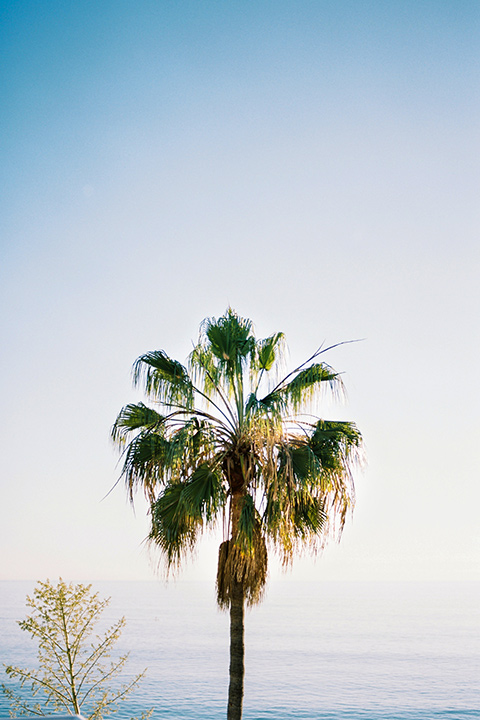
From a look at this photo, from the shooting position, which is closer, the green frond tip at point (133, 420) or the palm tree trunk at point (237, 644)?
the palm tree trunk at point (237, 644)

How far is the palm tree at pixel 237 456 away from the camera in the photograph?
8188 millimetres

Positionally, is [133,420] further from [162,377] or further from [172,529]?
[172,529]

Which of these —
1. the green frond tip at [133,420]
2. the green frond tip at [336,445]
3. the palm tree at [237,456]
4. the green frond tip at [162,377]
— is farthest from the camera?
the green frond tip at [162,377]

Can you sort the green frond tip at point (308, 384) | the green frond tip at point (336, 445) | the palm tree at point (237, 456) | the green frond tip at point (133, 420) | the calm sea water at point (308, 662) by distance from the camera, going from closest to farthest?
the palm tree at point (237, 456) → the green frond tip at point (336, 445) → the green frond tip at point (308, 384) → the green frond tip at point (133, 420) → the calm sea water at point (308, 662)

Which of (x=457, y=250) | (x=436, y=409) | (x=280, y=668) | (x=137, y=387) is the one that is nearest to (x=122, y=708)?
(x=280, y=668)

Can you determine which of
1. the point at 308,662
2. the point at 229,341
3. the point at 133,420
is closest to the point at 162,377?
the point at 133,420

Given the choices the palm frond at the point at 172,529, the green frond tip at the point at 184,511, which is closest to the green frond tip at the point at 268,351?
the green frond tip at the point at 184,511

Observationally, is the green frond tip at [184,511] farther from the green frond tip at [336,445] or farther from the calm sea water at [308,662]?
the calm sea water at [308,662]

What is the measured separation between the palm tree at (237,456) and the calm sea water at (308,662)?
21.1 ft

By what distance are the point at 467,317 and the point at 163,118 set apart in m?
17.7

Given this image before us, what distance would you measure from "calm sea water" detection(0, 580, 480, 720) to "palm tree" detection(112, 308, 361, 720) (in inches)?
253

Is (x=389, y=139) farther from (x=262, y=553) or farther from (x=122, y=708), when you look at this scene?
(x=122, y=708)

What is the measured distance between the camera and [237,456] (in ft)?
28.5

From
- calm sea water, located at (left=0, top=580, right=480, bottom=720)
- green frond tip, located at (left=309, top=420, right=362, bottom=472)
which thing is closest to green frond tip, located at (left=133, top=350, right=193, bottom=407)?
green frond tip, located at (left=309, top=420, right=362, bottom=472)
